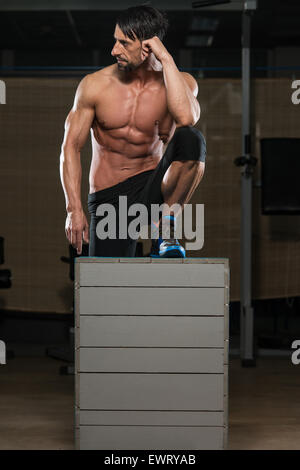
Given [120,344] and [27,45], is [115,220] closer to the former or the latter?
[120,344]

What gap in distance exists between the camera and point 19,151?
495 centimetres

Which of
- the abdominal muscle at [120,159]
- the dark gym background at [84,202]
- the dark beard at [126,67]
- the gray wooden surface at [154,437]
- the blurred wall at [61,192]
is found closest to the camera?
the gray wooden surface at [154,437]

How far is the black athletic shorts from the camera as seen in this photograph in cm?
230

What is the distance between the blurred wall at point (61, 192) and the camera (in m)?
4.91

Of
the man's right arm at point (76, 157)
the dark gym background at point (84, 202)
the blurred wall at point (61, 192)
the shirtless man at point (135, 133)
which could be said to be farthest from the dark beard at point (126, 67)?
the blurred wall at point (61, 192)

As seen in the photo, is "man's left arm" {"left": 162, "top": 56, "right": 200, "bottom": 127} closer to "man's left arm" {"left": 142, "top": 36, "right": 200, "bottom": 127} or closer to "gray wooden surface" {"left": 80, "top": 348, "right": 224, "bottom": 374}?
"man's left arm" {"left": 142, "top": 36, "right": 200, "bottom": 127}

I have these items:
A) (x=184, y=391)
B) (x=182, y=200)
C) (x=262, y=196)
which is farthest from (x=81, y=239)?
(x=262, y=196)

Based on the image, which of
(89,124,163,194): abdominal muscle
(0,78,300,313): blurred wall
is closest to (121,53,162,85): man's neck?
(89,124,163,194): abdominal muscle

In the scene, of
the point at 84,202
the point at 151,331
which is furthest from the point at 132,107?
the point at 84,202

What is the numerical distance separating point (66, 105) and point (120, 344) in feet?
9.92

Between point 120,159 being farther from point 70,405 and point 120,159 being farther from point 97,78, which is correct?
point 70,405

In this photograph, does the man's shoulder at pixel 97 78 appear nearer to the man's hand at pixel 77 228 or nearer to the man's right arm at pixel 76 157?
the man's right arm at pixel 76 157

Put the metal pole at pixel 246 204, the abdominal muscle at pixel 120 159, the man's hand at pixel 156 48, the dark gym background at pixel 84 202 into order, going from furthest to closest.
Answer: the dark gym background at pixel 84 202
the metal pole at pixel 246 204
the abdominal muscle at pixel 120 159
the man's hand at pixel 156 48

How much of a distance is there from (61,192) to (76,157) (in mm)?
2507
